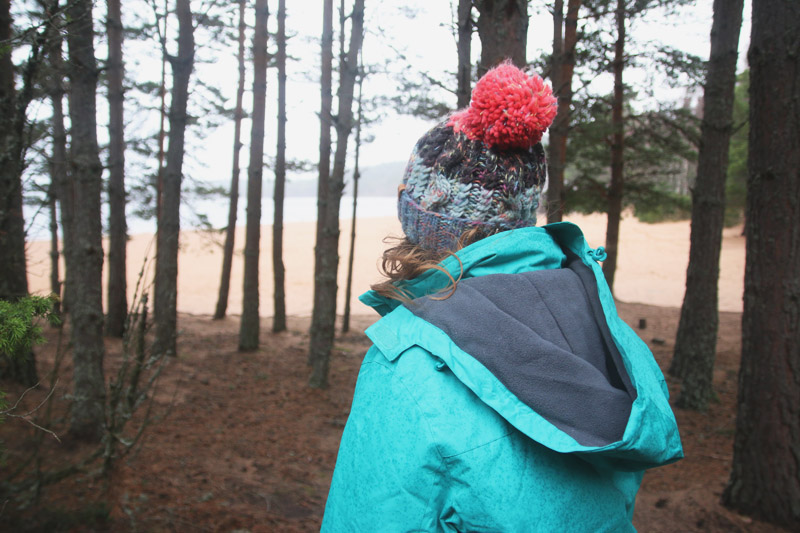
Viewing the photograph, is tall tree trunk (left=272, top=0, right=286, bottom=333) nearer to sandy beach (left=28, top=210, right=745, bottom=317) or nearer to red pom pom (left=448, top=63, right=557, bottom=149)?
sandy beach (left=28, top=210, right=745, bottom=317)

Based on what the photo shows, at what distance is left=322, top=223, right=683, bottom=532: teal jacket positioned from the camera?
105 cm

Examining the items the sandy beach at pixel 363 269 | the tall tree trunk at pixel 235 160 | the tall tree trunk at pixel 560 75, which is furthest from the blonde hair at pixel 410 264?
the tall tree trunk at pixel 235 160

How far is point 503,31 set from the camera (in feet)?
11.8

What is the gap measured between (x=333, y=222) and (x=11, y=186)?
5.93 metres

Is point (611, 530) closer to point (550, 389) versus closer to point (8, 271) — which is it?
point (550, 389)

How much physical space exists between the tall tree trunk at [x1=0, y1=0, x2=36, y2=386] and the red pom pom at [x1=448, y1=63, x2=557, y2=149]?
1658 mm

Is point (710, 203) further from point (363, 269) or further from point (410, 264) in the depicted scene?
point (363, 269)

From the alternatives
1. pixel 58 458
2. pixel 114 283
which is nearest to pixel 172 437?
pixel 58 458

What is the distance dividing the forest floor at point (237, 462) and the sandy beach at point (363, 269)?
21.5 ft

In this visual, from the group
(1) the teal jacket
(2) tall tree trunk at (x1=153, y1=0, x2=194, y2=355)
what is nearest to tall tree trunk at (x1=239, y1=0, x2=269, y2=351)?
(2) tall tree trunk at (x1=153, y1=0, x2=194, y2=355)

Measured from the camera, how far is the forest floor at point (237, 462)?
3.81m

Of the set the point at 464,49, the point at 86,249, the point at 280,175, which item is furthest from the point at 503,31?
the point at 280,175

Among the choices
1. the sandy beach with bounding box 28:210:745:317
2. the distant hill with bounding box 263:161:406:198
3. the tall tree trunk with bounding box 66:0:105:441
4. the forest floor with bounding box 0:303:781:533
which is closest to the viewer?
the forest floor with bounding box 0:303:781:533

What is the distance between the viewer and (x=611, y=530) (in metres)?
1.21
